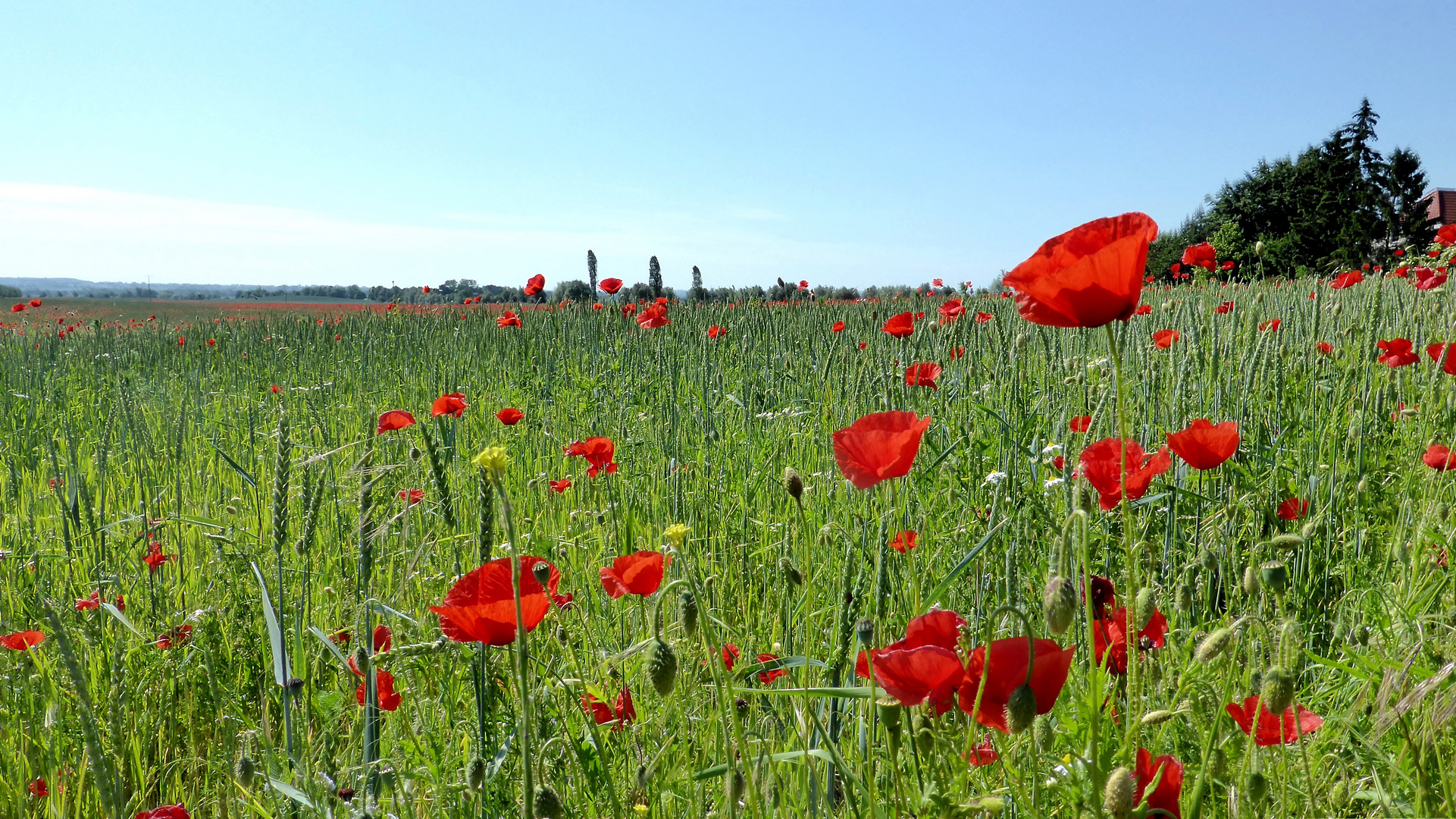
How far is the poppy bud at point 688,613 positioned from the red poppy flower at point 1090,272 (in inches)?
18.3

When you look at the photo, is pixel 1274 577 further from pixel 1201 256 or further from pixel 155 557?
pixel 1201 256

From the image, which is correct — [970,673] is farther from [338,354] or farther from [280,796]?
[338,354]

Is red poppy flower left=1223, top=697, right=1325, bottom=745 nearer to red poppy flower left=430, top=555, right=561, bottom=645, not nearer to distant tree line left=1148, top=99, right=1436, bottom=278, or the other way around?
red poppy flower left=430, top=555, right=561, bottom=645

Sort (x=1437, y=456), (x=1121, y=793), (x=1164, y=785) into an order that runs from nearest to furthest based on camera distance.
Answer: (x=1121, y=793) < (x=1164, y=785) < (x=1437, y=456)

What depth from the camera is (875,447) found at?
101cm

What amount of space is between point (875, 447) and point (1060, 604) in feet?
1.10

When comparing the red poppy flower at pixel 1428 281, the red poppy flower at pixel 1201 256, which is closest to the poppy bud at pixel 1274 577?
the red poppy flower at pixel 1201 256

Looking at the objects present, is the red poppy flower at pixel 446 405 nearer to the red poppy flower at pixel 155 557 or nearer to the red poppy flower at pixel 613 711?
the red poppy flower at pixel 155 557

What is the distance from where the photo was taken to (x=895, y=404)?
2326 millimetres

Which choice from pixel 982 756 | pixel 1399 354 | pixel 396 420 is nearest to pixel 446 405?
pixel 396 420

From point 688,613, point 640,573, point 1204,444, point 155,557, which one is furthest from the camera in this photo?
point 155,557

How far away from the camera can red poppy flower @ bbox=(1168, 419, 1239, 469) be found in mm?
1251

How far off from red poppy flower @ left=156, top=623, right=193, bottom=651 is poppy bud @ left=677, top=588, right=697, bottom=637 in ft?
4.71

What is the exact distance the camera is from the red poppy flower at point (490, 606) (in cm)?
88
